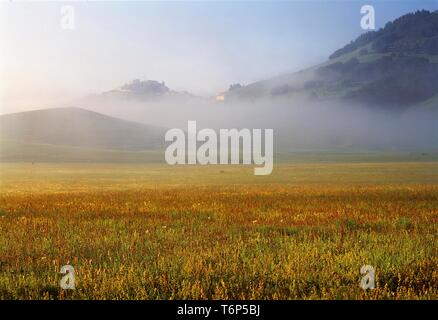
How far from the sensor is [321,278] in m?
8.64

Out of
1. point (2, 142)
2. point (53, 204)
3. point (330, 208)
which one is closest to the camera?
point (330, 208)

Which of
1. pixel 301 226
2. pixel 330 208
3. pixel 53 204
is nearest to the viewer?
pixel 301 226

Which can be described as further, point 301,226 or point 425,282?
point 301,226

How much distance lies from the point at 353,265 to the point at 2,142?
562 feet

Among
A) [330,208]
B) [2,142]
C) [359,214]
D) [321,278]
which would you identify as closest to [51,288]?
[321,278]

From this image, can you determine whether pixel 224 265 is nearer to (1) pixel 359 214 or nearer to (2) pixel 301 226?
(2) pixel 301 226

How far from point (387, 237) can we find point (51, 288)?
27.4 ft

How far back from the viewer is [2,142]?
539ft
